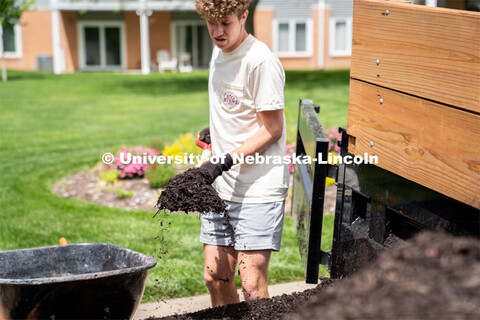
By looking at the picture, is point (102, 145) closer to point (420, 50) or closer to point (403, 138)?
point (403, 138)

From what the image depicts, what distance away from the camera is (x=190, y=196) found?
267 cm

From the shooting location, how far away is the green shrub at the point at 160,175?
6.95 meters

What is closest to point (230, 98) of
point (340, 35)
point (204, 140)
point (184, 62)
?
point (204, 140)

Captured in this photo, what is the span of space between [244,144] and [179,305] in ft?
4.99

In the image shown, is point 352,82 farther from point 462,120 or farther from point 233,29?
point 462,120

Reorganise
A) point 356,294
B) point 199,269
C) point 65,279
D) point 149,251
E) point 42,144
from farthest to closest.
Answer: point 42,144, point 149,251, point 199,269, point 65,279, point 356,294

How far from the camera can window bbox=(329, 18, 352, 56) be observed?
3250 centimetres

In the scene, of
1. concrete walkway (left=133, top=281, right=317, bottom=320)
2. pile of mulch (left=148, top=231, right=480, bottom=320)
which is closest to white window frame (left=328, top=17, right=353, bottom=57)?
concrete walkway (left=133, top=281, right=317, bottom=320)

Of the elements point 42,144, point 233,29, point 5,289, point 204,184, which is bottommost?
point 42,144

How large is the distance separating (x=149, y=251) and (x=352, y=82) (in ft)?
9.48

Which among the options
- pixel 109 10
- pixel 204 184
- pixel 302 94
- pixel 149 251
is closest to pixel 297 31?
pixel 109 10

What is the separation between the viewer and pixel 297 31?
32875 mm

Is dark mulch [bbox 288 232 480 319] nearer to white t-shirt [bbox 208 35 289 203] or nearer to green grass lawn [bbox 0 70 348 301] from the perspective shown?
white t-shirt [bbox 208 35 289 203]

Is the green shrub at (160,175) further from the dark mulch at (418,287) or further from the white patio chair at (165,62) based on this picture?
the white patio chair at (165,62)
